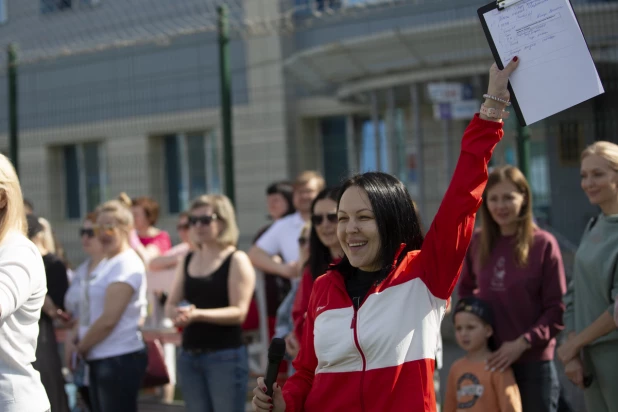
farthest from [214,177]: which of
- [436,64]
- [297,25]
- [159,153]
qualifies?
[297,25]

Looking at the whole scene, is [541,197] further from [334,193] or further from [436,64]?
Answer: [436,64]

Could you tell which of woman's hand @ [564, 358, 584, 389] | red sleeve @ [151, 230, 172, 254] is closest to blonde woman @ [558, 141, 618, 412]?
woman's hand @ [564, 358, 584, 389]

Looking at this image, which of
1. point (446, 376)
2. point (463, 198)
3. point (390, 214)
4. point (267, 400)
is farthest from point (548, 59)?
point (446, 376)

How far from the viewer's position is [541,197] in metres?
7.11

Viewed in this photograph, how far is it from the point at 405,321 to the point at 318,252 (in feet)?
5.75

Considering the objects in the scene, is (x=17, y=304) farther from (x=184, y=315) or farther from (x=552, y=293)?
(x=552, y=293)

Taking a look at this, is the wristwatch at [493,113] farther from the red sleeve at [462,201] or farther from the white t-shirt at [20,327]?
the white t-shirt at [20,327]

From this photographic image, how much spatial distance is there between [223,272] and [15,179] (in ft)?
6.62

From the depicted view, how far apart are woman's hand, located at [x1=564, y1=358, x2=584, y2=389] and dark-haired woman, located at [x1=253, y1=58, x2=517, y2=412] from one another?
154 centimetres

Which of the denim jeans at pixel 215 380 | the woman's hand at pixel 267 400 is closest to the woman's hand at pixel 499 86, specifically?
the woman's hand at pixel 267 400

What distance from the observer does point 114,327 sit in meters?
5.16

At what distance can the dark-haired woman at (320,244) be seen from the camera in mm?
4480

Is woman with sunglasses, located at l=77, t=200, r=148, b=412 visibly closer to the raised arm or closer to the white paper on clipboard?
the raised arm

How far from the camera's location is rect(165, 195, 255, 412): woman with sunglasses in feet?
16.7
